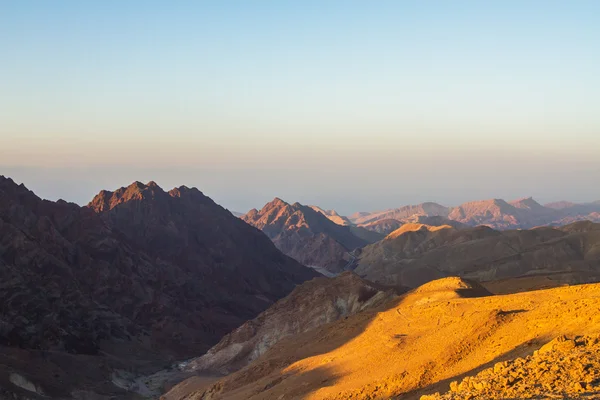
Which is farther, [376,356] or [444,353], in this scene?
[376,356]

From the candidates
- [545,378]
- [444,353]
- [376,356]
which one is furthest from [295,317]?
[545,378]

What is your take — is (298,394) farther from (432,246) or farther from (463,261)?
(432,246)

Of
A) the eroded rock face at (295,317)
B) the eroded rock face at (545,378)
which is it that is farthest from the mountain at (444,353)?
the eroded rock face at (295,317)

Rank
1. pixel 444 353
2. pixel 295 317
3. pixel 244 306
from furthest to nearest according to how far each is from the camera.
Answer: pixel 244 306, pixel 295 317, pixel 444 353

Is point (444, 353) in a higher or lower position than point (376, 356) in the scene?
higher

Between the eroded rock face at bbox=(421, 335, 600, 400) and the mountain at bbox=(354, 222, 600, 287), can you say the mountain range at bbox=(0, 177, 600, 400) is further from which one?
the mountain at bbox=(354, 222, 600, 287)

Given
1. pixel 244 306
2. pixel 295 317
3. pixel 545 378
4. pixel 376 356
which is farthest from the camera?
pixel 244 306

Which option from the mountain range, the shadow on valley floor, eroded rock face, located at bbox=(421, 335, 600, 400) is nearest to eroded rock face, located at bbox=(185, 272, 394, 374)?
the mountain range

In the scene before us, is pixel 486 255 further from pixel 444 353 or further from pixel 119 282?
pixel 444 353

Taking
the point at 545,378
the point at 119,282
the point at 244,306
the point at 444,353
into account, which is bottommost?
the point at 244,306
